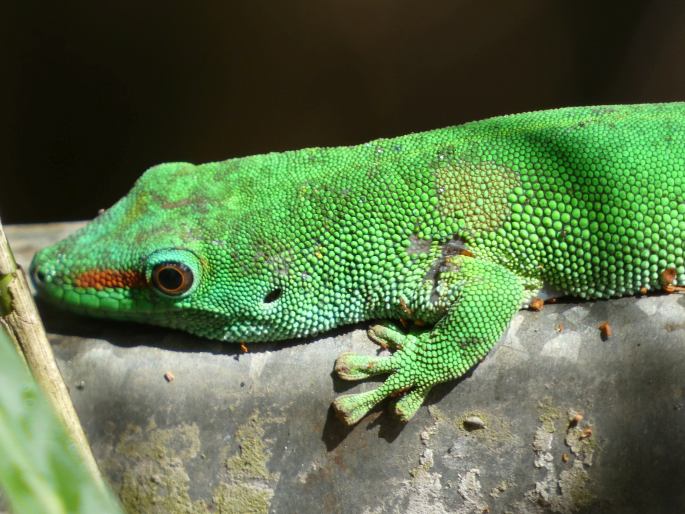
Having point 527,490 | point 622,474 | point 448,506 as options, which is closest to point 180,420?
point 448,506

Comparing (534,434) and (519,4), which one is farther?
(519,4)

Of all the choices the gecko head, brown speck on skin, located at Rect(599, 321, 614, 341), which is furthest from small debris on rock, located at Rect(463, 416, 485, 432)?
the gecko head

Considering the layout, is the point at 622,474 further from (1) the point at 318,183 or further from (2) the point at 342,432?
(1) the point at 318,183

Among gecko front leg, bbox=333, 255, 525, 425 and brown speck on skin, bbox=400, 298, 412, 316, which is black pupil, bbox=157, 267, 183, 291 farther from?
brown speck on skin, bbox=400, 298, 412, 316

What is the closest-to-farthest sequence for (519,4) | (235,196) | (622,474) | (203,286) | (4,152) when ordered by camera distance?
(622,474), (203,286), (235,196), (519,4), (4,152)

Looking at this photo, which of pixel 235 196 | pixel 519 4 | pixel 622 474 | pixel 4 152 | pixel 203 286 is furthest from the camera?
pixel 4 152

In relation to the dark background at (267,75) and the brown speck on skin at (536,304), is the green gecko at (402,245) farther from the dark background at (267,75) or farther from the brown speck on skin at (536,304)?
the dark background at (267,75)

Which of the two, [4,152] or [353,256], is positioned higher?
[353,256]
